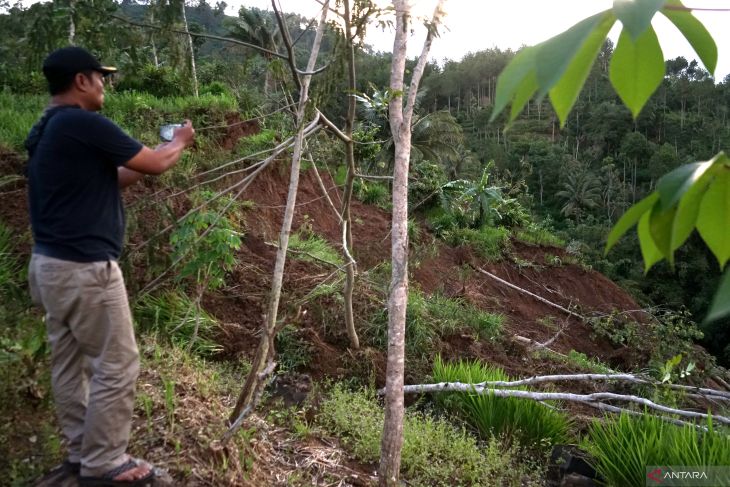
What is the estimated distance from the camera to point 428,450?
14.3 feet

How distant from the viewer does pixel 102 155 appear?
7.75ft

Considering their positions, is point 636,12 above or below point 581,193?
above

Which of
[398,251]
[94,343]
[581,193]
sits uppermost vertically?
[398,251]

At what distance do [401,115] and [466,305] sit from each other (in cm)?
515

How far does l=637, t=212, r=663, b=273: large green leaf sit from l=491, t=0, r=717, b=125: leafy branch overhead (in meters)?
0.13

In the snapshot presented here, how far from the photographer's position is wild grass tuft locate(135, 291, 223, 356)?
489cm

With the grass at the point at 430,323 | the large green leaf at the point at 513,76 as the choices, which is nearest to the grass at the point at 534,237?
the grass at the point at 430,323

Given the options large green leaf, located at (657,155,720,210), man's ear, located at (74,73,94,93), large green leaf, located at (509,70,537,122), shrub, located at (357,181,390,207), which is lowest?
shrub, located at (357,181,390,207)

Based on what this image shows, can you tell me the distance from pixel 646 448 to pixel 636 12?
13.5 feet

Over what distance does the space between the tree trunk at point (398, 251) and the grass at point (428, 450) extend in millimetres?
421

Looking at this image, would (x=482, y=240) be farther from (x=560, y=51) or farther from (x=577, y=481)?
(x=560, y=51)

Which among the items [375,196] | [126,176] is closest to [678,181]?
[126,176]

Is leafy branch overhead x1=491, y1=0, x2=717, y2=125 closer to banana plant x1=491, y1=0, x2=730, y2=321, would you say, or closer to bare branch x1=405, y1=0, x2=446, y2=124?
banana plant x1=491, y1=0, x2=730, y2=321

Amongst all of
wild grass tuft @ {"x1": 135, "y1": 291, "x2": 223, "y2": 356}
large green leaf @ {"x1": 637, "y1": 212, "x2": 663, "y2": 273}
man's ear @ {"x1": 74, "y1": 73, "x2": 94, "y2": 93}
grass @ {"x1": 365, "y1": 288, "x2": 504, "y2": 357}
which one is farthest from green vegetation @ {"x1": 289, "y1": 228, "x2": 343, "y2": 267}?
large green leaf @ {"x1": 637, "y1": 212, "x2": 663, "y2": 273}
